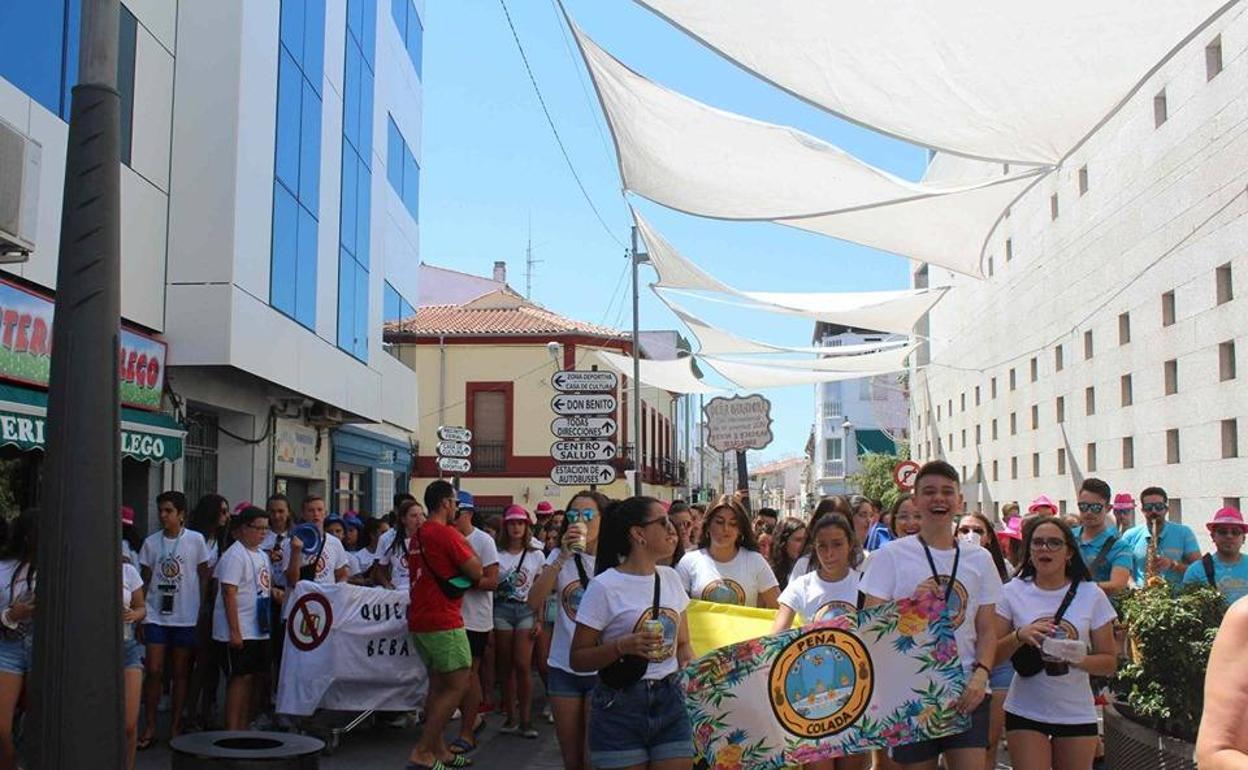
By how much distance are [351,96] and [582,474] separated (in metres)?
10.4

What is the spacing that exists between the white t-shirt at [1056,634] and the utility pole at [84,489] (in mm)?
3773

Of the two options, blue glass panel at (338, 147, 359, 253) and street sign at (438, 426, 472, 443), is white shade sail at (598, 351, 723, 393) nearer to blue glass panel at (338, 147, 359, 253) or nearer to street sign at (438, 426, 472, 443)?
blue glass panel at (338, 147, 359, 253)

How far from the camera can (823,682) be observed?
17.0 ft

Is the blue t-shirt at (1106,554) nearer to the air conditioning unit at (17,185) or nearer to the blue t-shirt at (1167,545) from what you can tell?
the blue t-shirt at (1167,545)

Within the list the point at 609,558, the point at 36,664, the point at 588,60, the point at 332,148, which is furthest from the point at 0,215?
the point at 332,148

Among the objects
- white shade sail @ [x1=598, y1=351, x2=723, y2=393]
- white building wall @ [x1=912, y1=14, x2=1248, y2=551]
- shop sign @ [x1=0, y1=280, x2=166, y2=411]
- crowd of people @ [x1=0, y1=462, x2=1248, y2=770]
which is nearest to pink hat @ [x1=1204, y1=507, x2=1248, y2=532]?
crowd of people @ [x1=0, y1=462, x2=1248, y2=770]

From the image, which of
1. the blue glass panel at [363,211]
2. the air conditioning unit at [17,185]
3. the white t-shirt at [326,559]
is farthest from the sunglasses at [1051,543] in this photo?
the blue glass panel at [363,211]

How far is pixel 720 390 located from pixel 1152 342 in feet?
40.0

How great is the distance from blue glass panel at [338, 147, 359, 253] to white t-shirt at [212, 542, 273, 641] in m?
12.1

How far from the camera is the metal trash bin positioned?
458 centimetres

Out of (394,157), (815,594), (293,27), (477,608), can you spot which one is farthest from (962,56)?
(394,157)

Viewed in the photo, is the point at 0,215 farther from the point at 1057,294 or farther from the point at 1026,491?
the point at 1026,491

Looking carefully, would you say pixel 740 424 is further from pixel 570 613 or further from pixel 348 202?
pixel 570 613

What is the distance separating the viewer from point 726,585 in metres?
7.27
